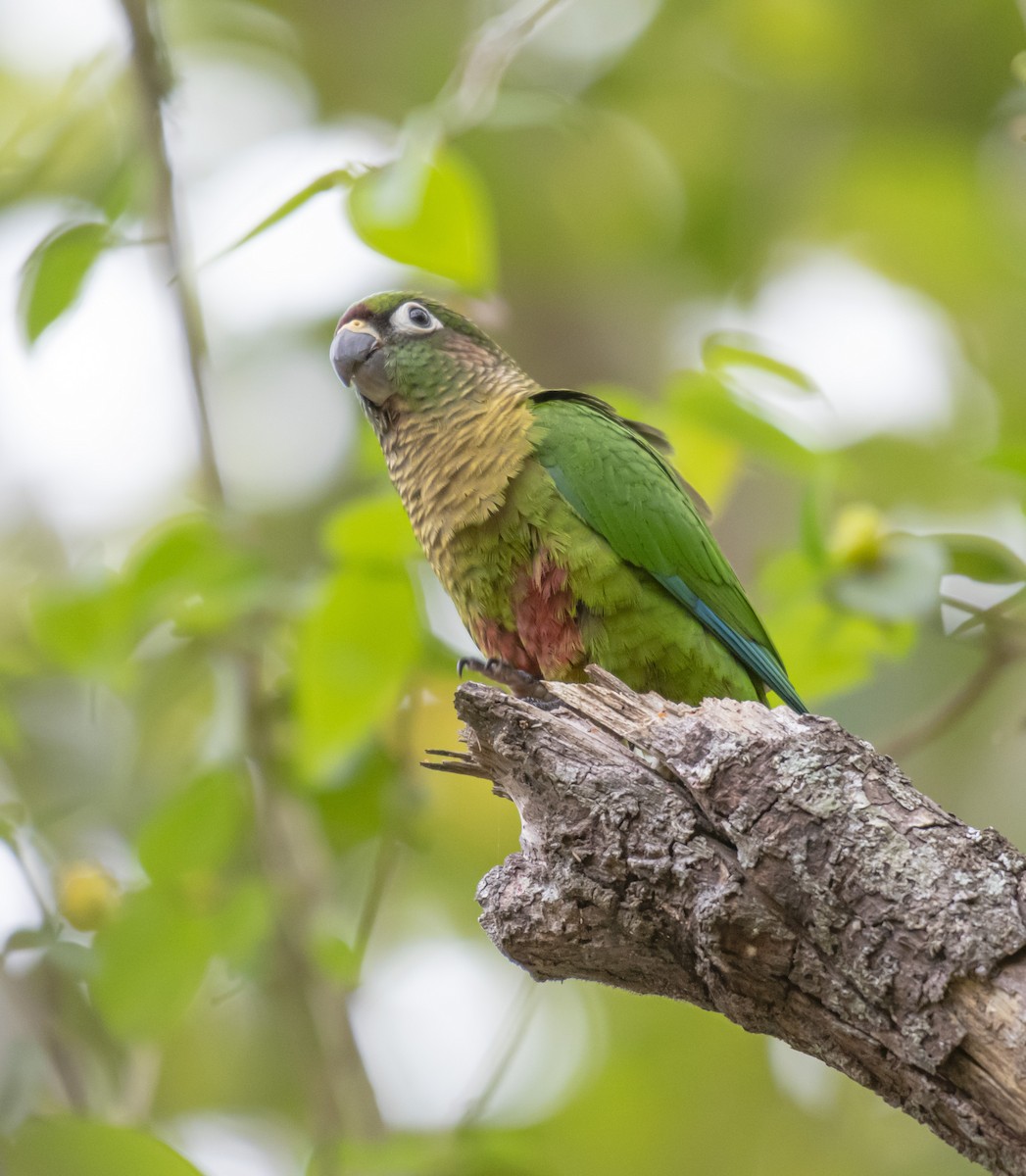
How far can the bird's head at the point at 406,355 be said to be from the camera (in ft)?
16.9

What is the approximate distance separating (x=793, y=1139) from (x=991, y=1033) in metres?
6.52

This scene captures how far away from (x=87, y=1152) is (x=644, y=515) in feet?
8.56

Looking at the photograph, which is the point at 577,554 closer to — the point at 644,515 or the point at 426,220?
the point at 644,515

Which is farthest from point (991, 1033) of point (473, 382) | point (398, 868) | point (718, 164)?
point (718, 164)

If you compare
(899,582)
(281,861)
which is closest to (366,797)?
(281,861)

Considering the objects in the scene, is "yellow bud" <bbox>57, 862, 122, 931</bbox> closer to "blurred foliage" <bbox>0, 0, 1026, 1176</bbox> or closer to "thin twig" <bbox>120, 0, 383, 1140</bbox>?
"blurred foliage" <bbox>0, 0, 1026, 1176</bbox>

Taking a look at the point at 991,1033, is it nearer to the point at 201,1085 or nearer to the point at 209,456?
the point at 209,456

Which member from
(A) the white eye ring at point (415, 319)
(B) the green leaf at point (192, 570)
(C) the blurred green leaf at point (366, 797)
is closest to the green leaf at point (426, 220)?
(A) the white eye ring at point (415, 319)

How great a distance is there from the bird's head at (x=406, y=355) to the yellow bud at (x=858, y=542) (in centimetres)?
148

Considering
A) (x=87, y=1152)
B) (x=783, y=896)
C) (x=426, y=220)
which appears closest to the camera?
(x=783, y=896)

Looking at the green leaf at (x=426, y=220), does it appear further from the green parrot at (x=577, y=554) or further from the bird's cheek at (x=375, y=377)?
the bird's cheek at (x=375, y=377)

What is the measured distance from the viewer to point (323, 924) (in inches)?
211

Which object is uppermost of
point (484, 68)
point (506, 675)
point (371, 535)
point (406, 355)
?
point (484, 68)

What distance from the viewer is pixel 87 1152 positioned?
3.68m
